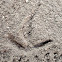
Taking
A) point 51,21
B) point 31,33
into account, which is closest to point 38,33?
point 31,33

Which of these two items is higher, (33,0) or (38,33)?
(33,0)

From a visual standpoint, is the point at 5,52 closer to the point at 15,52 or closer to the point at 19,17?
the point at 15,52

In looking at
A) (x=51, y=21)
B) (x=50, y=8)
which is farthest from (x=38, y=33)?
(x=50, y=8)

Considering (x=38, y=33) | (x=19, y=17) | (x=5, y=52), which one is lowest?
(x=5, y=52)

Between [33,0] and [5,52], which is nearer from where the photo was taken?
[5,52]

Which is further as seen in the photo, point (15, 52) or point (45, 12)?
point (45, 12)

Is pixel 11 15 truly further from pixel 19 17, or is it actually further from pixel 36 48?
pixel 36 48
